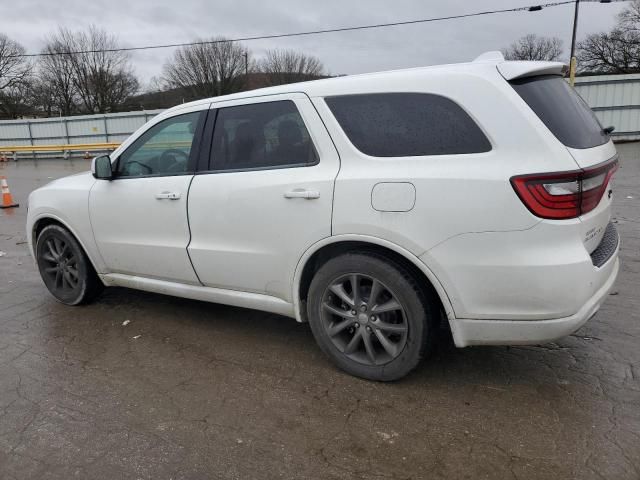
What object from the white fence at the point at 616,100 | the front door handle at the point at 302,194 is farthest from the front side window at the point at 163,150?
the white fence at the point at 616,100

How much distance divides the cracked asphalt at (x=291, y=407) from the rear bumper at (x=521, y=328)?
1.35ft

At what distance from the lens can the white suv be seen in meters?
2.52

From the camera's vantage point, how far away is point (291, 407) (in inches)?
115

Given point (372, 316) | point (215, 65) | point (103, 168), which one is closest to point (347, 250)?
point (372, 316)

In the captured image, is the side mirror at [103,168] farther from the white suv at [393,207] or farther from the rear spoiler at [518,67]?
the rear spoiler at [518,67]

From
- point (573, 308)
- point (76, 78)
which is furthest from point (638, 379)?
point (76, 78)

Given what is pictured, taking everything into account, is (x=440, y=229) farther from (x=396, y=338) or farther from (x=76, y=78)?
(x=76, y=78)

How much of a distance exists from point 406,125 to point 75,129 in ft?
102

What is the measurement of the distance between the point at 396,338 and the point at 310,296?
0.59 metres

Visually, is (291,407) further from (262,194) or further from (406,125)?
(406,125)

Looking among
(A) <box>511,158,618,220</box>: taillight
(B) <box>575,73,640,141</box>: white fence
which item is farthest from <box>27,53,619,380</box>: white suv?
(B) <box>575,73,640,141</box>: white fence

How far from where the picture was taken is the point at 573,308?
8.35 ft

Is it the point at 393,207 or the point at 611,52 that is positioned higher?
the point at 611,52

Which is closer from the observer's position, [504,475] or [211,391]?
[504,475]
